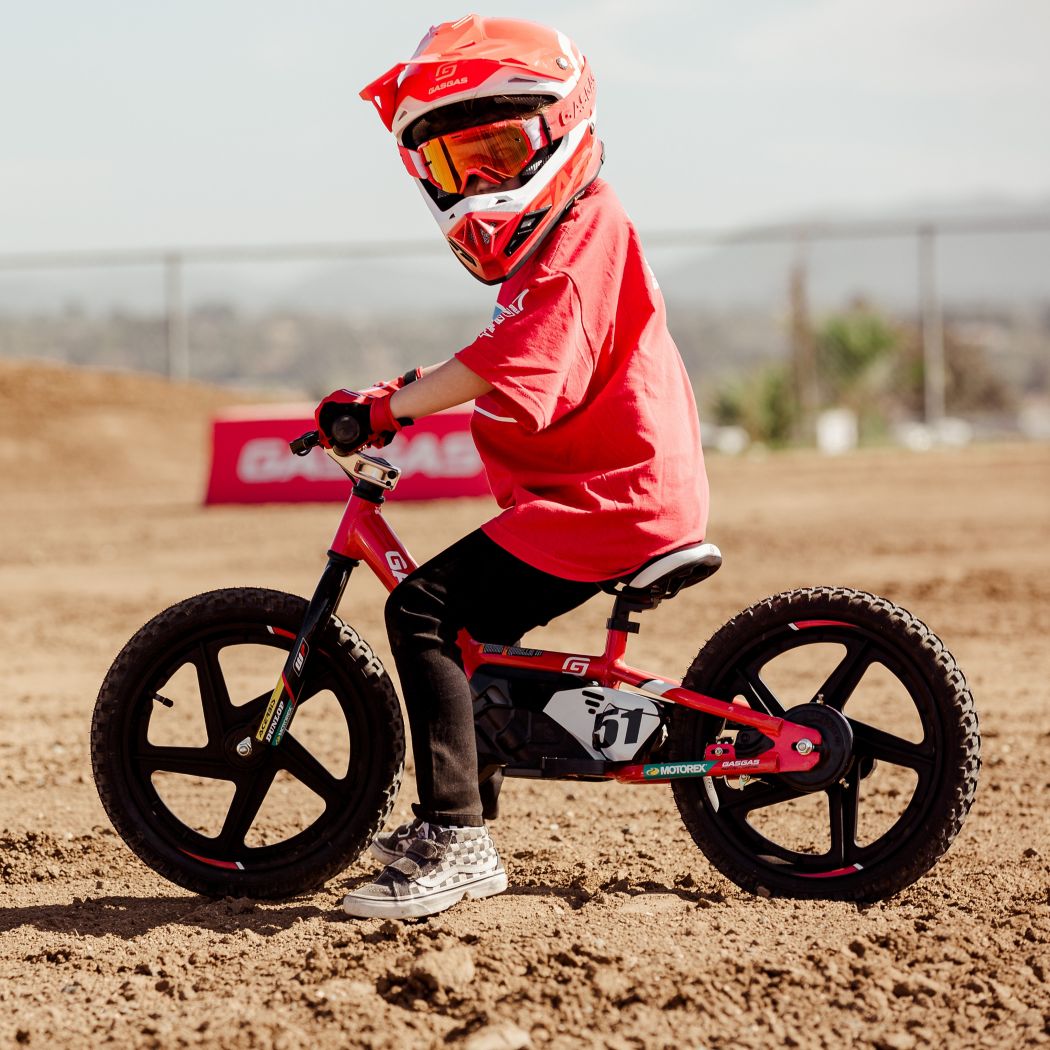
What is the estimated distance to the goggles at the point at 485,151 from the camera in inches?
139

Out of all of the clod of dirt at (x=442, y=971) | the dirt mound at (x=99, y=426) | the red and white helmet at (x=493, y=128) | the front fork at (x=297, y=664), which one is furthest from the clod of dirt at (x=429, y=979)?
the dirt mound at (x=99, y=426)

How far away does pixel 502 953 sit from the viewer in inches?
127

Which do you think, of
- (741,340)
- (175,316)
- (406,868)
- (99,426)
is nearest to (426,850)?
(406,868)

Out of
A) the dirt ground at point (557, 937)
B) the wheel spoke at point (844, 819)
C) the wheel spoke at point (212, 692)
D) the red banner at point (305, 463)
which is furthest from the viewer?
the red banner at point (305, 463)

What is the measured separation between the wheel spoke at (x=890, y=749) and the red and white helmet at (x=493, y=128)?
140 centimetres

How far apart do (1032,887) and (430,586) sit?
170 centimetres

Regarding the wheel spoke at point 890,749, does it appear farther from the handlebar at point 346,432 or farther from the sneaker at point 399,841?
the handlebar at point 346,432

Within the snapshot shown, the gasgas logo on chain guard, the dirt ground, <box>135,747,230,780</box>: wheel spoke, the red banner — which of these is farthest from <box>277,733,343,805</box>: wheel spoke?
the red banner

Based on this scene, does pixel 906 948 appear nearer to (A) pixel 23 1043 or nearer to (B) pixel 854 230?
(A) pixel 23 1043

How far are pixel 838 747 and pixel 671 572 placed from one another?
1.95ft

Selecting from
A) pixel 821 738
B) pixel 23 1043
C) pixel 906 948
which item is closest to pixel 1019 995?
pixel 906 948

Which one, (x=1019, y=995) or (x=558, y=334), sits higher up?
(x=558, y=334)

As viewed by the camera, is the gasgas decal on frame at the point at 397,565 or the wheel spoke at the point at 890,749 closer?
the wheel spoke at the point at 890,749

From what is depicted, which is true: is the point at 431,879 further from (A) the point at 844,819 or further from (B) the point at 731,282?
(B) the point at 731,282
